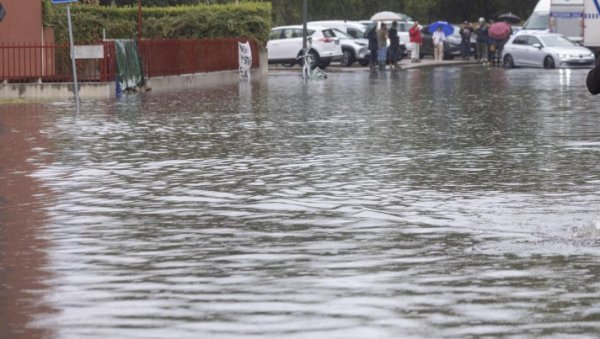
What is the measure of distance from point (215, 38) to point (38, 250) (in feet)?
121

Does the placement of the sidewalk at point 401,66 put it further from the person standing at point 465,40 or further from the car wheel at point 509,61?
the car wheel at point 509,61

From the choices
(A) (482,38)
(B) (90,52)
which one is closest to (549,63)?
(A) (482,38)

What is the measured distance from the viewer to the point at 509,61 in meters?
56.1

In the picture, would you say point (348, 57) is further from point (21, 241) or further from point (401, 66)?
point (21, 241)

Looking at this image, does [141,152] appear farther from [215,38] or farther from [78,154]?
[215,38]

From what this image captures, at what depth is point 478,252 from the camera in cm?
958

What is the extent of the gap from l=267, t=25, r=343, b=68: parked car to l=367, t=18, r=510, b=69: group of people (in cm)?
169

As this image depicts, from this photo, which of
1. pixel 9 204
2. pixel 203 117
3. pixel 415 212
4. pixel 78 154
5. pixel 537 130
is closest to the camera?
pixel 415 212

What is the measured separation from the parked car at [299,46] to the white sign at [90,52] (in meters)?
24.1

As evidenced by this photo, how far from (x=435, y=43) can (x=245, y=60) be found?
62.0 ft

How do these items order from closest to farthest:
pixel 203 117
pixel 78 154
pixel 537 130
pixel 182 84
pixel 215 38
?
pixel 78 154 → pixel 537 130 → pixel 203 117 → pixel 182 84 → pixel 215 38

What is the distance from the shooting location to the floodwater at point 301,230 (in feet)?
24.6

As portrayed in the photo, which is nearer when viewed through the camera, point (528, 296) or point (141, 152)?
point (528, 296)

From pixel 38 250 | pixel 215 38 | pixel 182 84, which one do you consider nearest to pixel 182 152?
pixel 38 250
